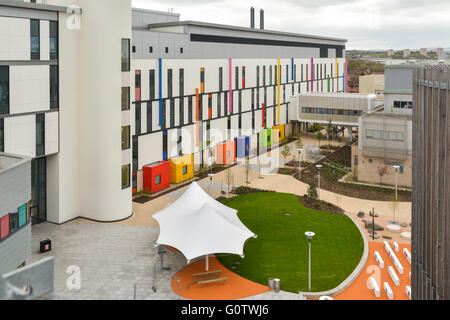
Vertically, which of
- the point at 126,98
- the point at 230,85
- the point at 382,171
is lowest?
the point at 382,171

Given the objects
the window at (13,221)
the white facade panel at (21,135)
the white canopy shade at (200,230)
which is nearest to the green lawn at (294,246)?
the white canopy shade at (200,230)

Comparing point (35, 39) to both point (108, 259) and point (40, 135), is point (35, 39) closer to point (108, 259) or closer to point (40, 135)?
point (40, 135)

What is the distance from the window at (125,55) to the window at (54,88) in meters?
4.14

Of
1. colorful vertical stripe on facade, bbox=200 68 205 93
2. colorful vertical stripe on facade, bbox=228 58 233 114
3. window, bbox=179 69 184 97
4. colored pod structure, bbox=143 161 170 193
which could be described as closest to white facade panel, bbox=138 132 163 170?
colored pod structure, bbox=143 161 170 193

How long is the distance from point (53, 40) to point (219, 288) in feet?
57.5

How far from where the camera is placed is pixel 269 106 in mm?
56250

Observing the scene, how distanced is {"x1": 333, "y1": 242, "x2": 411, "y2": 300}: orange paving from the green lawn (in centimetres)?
60

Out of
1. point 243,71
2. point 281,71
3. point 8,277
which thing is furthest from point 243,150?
point 8,277

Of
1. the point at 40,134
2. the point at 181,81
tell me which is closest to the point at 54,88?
the point at 40,134

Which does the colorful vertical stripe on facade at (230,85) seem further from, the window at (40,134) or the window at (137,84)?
the window at (40,134)

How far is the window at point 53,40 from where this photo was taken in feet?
83.4

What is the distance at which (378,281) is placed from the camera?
20.0 meters
